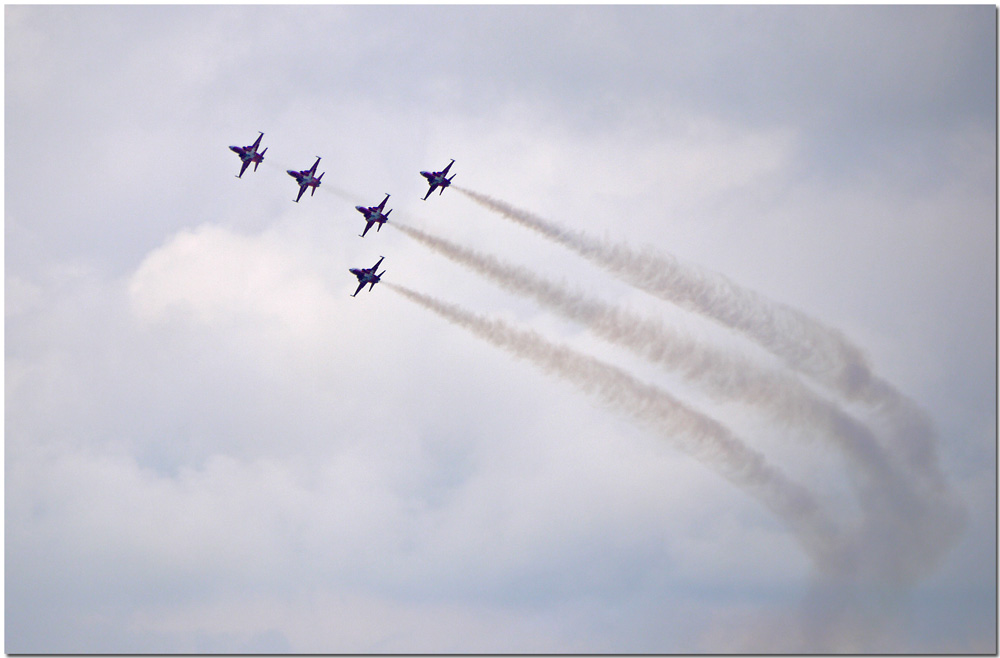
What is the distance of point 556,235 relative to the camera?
79.9 metres

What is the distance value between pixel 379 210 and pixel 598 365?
2204 centimetres

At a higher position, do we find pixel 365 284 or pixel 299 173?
pixel 299 173

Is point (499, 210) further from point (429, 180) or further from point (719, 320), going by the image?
point (719, 320)

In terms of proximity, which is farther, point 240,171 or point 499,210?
point 240,171

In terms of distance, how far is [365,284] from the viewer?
8444 cm

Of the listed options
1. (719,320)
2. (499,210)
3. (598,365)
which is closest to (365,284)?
(499,210)

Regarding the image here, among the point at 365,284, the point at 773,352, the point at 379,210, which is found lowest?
the point at 773,352

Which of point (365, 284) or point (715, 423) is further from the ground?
point (365, 284)

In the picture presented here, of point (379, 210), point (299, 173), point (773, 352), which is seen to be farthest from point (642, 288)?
point (299, 173)

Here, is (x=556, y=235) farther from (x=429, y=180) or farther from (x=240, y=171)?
(x=240, y=171)

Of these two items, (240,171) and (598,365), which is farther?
(240,171)

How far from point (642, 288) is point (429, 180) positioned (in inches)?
763

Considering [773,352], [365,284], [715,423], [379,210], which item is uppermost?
[379,210]

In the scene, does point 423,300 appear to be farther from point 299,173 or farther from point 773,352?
point 773,352
